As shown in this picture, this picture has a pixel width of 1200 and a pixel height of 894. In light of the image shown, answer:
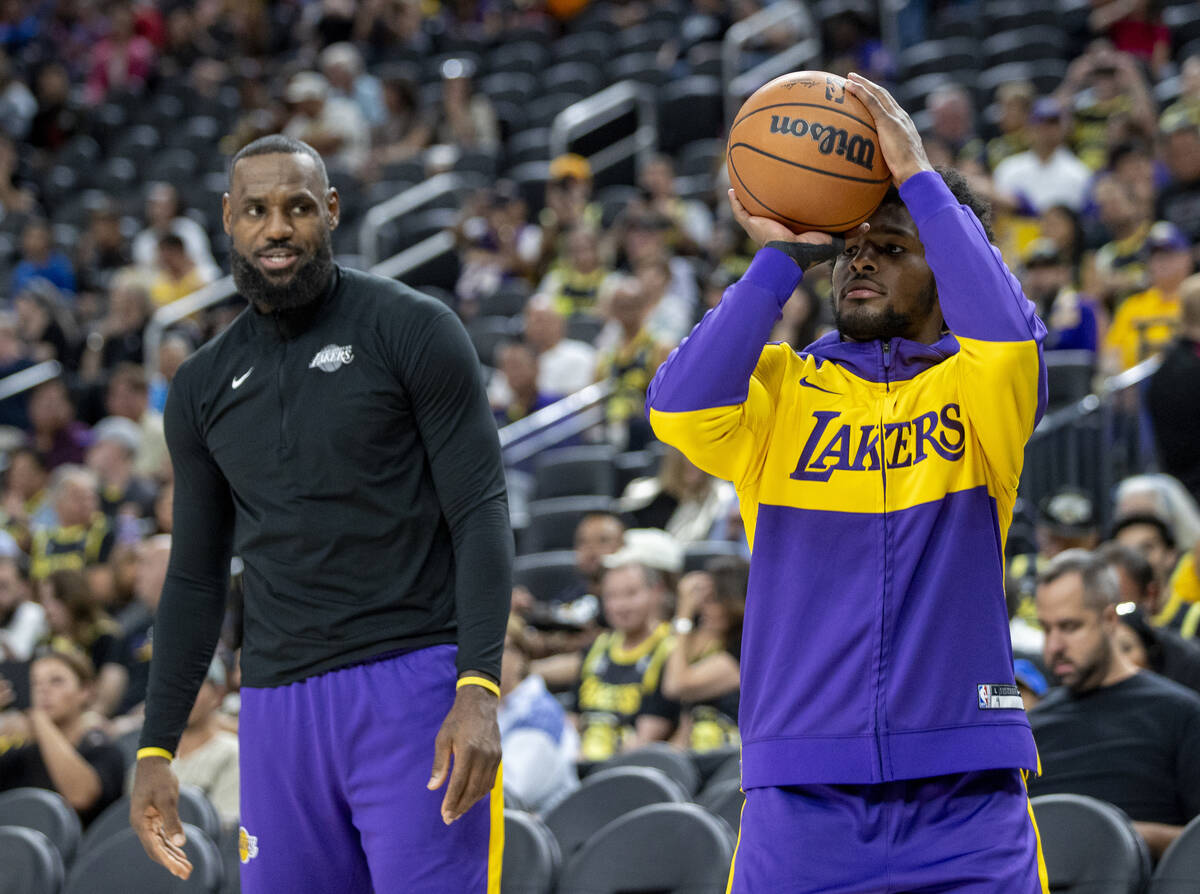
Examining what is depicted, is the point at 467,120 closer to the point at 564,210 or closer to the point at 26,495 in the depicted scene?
the point at 564,210

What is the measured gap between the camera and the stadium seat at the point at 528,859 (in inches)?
180

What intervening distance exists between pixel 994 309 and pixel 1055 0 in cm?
1214

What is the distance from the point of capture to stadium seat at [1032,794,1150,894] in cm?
385

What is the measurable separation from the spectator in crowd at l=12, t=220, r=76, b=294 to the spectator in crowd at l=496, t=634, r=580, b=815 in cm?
854

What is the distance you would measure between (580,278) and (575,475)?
2.47 meters

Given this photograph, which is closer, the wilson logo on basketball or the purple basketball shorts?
the wilson logo on basketball

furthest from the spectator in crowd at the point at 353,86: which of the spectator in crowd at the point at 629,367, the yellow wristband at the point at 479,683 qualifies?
the yellow wristband at the point at 479,683

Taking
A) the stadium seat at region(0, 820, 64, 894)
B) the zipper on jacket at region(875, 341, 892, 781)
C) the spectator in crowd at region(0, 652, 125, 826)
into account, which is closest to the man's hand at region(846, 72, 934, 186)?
the zipper on jacket at region(875, 341, 892, 781)

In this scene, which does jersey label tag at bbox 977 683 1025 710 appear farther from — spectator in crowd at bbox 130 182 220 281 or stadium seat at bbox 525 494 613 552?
spectator in crowd at bbox 130 182 220 281

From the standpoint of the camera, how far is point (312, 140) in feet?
46.4

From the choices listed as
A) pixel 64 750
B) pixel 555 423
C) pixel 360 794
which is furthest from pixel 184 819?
pixel 555 423

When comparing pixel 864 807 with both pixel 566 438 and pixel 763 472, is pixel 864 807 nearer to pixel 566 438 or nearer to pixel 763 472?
pixel 763 472

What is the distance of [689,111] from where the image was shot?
13.6 metres

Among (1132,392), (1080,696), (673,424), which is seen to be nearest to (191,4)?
(1132,392)
